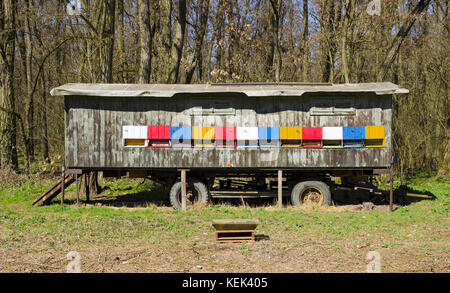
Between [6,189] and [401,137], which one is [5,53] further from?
[401,137]

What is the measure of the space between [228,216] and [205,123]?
140 inches

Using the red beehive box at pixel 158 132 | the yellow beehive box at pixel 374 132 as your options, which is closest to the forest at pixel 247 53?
the red beehive box at pixel 158 132

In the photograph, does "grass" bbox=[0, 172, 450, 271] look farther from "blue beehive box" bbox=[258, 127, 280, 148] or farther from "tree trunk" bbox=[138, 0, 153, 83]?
"tree trunk" bbox=[138, 0, 153, 83]

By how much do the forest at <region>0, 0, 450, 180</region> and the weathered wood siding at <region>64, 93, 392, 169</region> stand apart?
4574 millimetres

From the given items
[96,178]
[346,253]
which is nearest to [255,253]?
[346,253]

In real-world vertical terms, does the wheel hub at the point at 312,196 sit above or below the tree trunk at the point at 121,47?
below

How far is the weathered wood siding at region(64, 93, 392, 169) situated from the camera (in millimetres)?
16484

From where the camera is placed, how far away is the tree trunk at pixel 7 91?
2277 cm

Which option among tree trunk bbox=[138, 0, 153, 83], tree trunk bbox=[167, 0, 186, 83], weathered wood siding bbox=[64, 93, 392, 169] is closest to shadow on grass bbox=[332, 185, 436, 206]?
weathered wood siding bbox=[64, 93, 392, 169]

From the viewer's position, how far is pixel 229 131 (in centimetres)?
1656

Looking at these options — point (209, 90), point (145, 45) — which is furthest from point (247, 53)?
point (209, 90)

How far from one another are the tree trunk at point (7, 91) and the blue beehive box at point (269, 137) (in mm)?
12989

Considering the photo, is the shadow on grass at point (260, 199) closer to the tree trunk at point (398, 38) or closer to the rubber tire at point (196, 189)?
the rubber tire at point (196, 189)

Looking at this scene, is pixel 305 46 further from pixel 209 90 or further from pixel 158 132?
pixel 158 132
